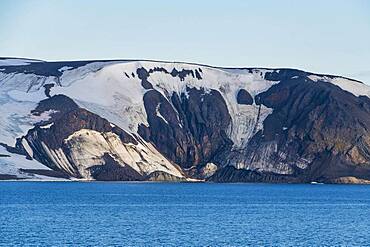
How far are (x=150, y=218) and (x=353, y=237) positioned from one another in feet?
79.8

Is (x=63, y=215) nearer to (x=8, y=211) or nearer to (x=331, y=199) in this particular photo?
(x=8, y=211)

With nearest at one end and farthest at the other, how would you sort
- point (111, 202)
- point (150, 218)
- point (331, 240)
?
point (331, 240) < point (150, 218) < point (111, 202)

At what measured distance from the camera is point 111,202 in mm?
131375

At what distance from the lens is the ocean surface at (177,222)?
79.0m

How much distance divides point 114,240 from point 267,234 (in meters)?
14.1

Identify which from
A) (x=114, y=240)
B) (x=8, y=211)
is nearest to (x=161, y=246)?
(x=114, y=240)

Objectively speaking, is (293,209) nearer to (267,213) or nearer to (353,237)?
(267,213)

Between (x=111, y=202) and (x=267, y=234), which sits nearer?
(x=267, y=234)

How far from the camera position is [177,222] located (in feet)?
316

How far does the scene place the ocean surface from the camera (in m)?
79.0

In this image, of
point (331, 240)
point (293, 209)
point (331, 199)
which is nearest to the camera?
point (331, 240)

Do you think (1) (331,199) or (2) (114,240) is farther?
(1) (331,199)

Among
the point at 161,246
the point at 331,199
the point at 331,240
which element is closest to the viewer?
the point at 161,246

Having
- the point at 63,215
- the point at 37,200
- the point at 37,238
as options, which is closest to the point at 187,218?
the point at 63,215
